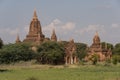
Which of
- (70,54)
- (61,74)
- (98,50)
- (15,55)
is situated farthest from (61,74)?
(98,50)

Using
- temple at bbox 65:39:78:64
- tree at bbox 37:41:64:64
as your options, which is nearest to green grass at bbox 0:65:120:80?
tree at bbox 37:41:64:64

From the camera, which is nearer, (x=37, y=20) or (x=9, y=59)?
(x=9, y=59)

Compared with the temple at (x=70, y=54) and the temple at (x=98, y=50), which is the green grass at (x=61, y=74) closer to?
the temple at (x=70, y=54)

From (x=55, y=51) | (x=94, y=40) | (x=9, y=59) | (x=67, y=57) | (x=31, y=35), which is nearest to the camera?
(x=9, y=59)

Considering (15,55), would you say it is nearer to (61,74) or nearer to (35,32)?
(35,32)

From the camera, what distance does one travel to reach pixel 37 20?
102 meters

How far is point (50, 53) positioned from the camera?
80000mm

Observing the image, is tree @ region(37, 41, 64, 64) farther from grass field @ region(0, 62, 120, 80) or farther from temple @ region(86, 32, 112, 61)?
grass field @ region(0, 62, 120, 80)

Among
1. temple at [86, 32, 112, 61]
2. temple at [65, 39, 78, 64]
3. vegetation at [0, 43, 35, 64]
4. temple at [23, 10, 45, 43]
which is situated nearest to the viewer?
vegetation at [0, 43, 35, 64]

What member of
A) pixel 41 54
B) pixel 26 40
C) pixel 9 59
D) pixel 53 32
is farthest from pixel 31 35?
pixel 9 59

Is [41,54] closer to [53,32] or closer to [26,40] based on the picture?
[26,40]

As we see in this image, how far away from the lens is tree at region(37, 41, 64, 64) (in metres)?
80.4

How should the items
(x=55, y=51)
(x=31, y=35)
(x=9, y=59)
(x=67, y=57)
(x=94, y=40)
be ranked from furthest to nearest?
(x=94, y=40) → (x=31, y=35) → (x=67, y=57) → (x=55, y=51) → (x=9, y=59)

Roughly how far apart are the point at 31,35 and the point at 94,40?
1968 centimetres
